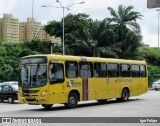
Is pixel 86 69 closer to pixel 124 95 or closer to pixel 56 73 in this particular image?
pixel 56 73

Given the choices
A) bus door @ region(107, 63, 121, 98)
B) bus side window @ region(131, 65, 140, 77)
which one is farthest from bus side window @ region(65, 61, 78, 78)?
bus side window @ region(131, 65, 140, 77)

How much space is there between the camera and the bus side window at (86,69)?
2145 cm

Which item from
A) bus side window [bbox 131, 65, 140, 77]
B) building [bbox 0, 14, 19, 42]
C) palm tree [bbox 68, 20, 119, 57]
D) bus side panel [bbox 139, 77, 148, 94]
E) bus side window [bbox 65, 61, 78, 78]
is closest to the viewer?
bus side window [bbox 65, 61, 78, 78]

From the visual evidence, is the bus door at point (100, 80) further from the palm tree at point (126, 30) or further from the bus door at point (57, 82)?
the palm tree at point (126, 30)

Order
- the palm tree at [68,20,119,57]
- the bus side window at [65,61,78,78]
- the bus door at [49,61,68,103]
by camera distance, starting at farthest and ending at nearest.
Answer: the palm tree at [68,20,119,57] < the bus side window at [65,61,78,78] < the bus door at [49,61,68,103]

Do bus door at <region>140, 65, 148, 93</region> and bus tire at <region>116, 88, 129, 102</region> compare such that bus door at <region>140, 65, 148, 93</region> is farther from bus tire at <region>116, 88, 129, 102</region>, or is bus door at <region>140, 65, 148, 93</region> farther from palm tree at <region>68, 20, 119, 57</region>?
palm tree at <region>68, 20, 119, 57</region>

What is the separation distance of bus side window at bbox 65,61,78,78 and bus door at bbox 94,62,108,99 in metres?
1.94

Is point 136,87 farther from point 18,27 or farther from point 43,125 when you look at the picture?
point 18,27

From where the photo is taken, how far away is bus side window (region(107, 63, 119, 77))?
23962 mm

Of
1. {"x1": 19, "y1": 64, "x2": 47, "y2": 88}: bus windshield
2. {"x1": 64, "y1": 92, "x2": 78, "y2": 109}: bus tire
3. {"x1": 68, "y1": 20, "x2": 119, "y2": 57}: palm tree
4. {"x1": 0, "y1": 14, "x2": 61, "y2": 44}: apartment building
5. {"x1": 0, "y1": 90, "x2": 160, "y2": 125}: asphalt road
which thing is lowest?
{"x1": 0, "y1": 90, "x2": 160, "y2": 125}: asphalt road

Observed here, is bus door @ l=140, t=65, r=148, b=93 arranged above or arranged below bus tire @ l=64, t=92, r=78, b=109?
above

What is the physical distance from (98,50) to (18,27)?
3894 cm

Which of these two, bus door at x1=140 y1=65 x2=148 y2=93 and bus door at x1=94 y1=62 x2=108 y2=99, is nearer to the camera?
bus door at x1=94 y1=62 x2=108 y2=99

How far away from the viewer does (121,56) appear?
2292 inches
